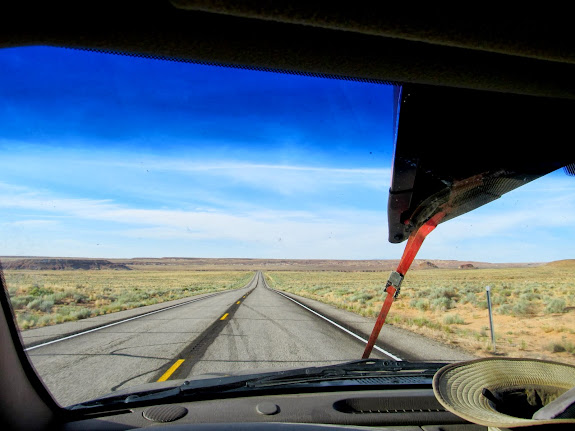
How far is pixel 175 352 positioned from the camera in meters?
7.48

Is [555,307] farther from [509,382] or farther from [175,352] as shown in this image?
[509,382]

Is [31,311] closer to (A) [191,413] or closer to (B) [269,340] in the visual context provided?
(B) [269,340]

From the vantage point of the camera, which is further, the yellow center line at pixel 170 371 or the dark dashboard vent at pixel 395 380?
the yellow center line at pixel 170 371

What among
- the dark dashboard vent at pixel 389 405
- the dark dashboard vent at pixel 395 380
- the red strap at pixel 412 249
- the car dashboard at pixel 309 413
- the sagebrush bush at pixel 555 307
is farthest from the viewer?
the sagebrush bush at pixel 555 307

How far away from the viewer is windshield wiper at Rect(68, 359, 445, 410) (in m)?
2.94

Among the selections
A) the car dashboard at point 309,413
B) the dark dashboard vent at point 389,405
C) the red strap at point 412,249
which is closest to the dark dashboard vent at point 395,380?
the car dashboard at point 309,413

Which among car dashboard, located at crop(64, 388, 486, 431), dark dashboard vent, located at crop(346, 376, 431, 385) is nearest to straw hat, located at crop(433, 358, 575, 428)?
car dashboard, located at crop(64, 388, 486, 431)

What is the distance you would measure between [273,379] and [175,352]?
15.9ft

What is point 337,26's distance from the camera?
108 centimetres

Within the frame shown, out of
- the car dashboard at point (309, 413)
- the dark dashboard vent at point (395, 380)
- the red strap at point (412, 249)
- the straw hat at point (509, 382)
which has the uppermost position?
the red strap at point (412, 249)

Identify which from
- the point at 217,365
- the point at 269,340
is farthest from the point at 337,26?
the point at 269,340

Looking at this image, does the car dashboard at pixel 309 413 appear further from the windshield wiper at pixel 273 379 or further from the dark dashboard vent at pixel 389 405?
the windshield wiper at pixel 273 379

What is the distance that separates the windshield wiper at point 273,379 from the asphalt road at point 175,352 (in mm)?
1275

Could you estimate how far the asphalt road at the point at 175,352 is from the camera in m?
5.45
